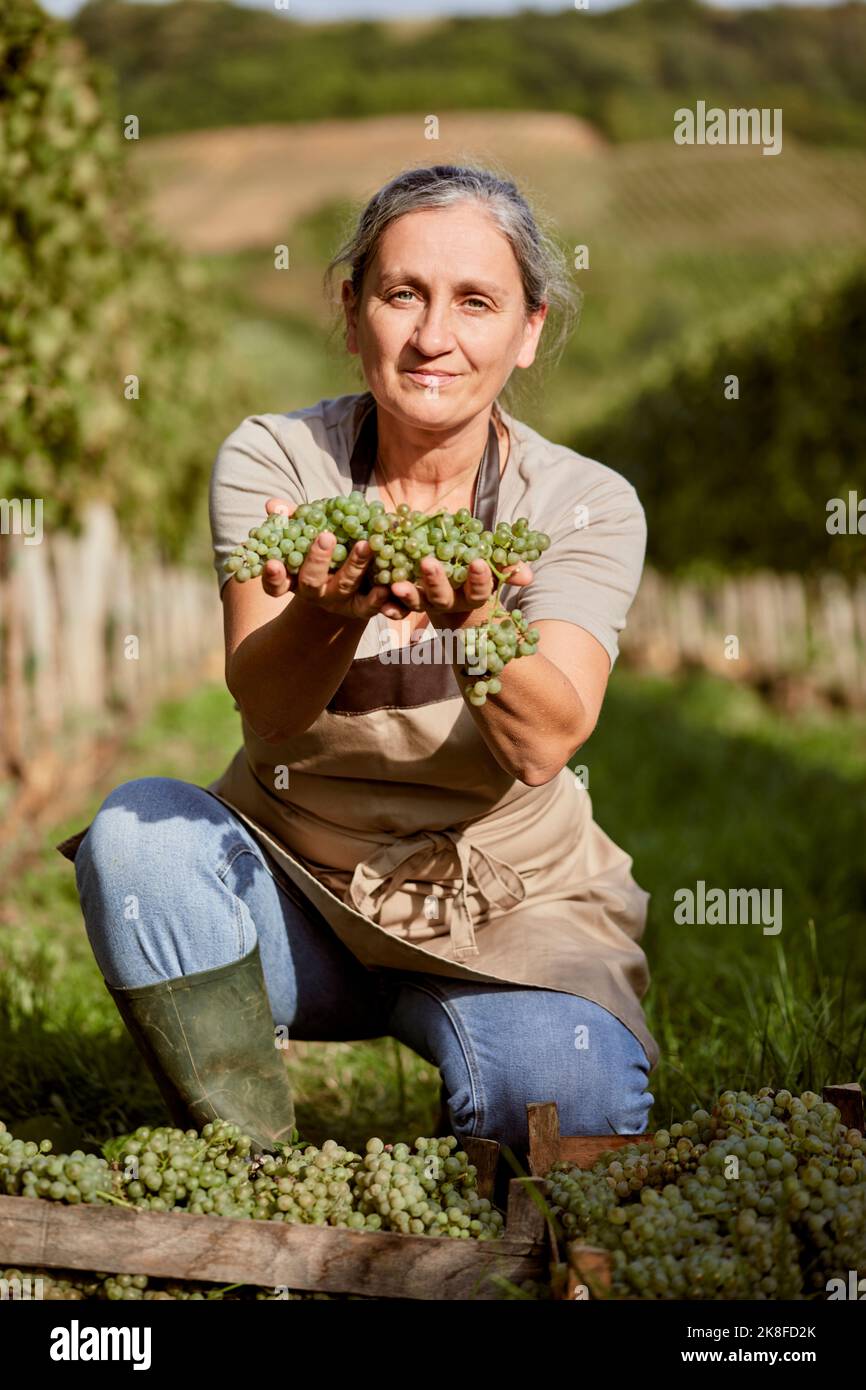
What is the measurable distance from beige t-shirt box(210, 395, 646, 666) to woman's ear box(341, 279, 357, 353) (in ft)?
0.47

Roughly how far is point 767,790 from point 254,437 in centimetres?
493

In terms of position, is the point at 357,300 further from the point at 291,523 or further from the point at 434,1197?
the point at 434,1197

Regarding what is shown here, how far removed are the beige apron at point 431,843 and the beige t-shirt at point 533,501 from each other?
0.05 m

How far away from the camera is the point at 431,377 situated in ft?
8.02

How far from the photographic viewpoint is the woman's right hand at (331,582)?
1.92 metres

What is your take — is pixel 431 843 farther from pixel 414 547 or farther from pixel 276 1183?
pixel 414 547

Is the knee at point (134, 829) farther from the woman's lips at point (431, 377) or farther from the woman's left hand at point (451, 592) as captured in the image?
the woman's lips at point (431, 377)

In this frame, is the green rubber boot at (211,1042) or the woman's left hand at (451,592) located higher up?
the woman's left hand at (451,592)

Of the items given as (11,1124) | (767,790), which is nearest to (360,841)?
(11,1124)

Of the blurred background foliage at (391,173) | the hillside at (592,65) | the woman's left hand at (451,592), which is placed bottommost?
the woman's left hand at (451,592)

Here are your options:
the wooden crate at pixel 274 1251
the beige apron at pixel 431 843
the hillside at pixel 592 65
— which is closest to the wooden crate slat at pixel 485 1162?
the wooden crate at pixel 274 1251

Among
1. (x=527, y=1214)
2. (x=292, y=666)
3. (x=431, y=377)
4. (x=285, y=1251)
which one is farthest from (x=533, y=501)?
(x=285, y=1251)

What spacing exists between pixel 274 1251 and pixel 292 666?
Result: 0.87 m

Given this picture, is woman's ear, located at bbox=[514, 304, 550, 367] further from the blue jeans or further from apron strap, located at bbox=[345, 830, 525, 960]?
the blue jeans
